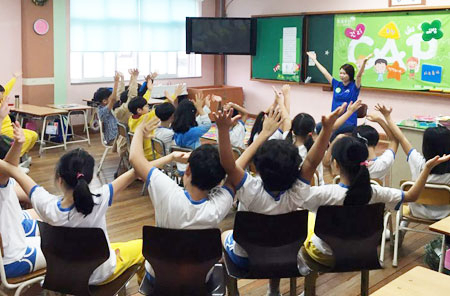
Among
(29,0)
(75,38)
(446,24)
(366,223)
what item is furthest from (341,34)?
(366,223)

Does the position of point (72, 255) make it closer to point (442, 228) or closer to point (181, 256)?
point (181, 256)

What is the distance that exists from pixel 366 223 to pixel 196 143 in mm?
2370

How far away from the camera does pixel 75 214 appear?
7.29 ft

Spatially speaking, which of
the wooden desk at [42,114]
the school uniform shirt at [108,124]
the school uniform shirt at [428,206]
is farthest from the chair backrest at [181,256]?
the wooden desk at [42,114]

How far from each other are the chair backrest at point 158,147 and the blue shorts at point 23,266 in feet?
7.72

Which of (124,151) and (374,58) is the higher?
(374,58)

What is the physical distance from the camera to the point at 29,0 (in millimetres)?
7453

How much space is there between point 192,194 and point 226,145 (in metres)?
0.27

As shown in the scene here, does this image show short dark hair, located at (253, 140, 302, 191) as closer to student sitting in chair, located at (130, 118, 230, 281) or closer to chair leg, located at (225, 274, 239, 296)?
student sitting in chair, located at (130, 118, 230, 281)

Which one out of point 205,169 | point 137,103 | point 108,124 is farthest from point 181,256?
point 108,124

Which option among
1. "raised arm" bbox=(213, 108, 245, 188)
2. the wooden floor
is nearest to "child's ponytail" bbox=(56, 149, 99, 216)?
"raised arm" bbox=(213, 108, 245, 188)

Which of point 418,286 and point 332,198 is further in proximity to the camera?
point 332,198

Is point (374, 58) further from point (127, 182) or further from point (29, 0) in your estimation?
point (127, 182)

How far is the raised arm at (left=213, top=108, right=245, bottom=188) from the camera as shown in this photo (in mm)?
2107
